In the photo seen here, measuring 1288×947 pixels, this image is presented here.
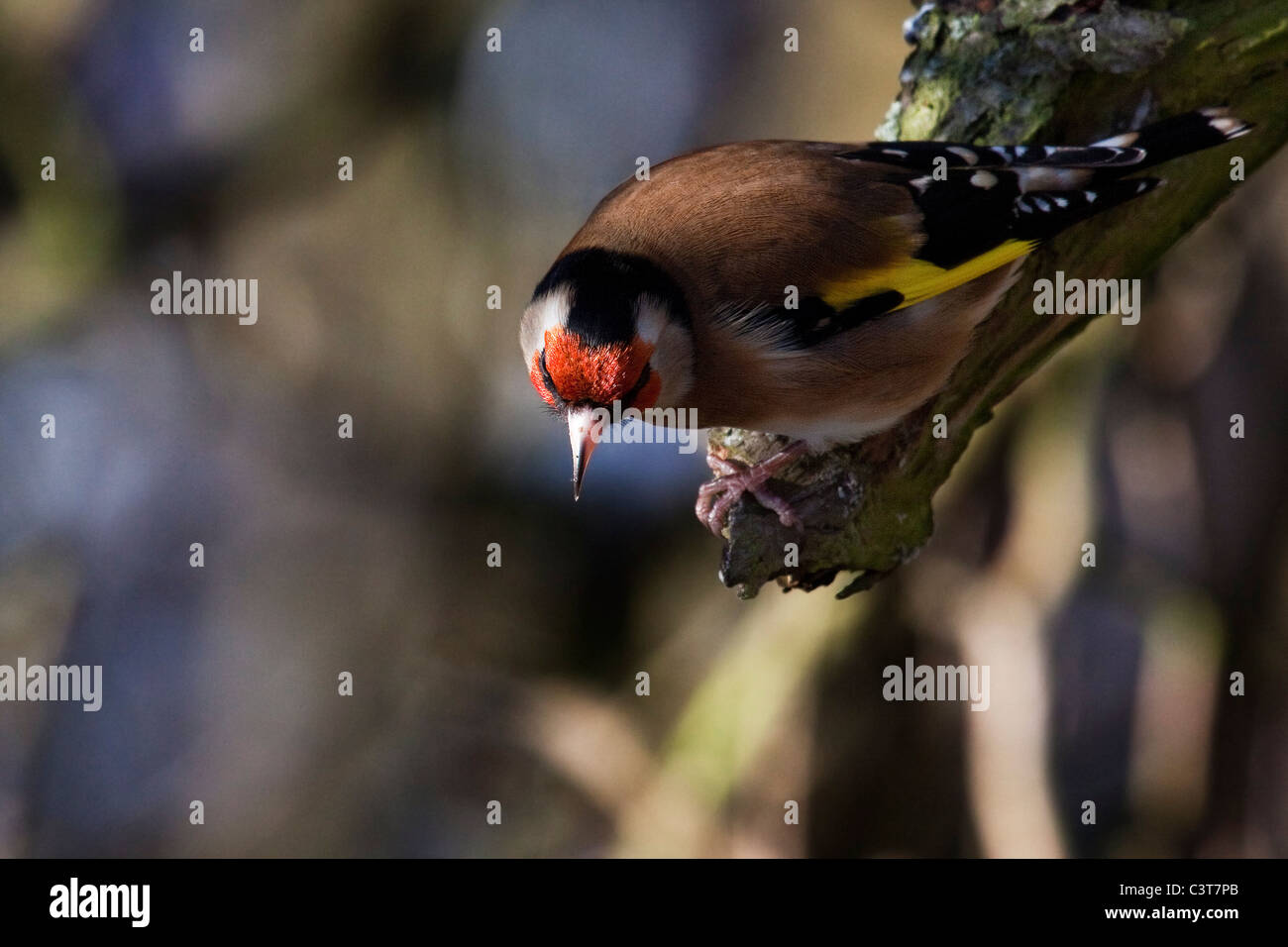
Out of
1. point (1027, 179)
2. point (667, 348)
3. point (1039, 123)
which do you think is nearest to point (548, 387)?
point (667, 348)

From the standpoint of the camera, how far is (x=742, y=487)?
3842 mm

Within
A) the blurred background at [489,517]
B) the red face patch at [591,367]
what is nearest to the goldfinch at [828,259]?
the red face patch at [591,367]

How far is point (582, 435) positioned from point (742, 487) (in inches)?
22.8

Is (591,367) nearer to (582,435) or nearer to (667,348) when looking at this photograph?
(582,435)

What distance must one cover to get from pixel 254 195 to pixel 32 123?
3.86 feet

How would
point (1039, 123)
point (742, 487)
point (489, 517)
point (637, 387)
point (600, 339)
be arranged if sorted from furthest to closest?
1. point (489, 517)
2. point (1039, 123)
3. point (742, 487)
4. point (637, 387)
5. point (600, 339)

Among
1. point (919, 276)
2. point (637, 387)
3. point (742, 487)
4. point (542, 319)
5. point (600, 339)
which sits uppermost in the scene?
point (919, 276)

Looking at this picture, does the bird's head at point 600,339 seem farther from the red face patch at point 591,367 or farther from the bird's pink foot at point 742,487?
the bird's pink foot at point 742,487

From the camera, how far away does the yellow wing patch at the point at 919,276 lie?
3.90 metres

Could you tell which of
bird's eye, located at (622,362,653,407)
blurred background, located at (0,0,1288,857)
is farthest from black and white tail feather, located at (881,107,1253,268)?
blurred background, located at (0,0,1288,857)

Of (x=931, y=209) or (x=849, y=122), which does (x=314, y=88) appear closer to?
(x=849, y=122)

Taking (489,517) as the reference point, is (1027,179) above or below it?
above

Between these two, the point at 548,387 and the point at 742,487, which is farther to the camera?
the point at 742,487
